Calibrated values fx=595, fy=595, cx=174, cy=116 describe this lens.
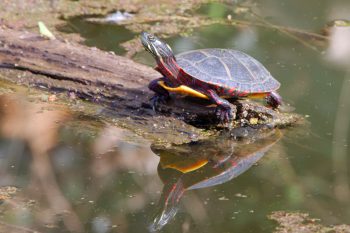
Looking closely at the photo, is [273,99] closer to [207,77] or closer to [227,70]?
[227,70]

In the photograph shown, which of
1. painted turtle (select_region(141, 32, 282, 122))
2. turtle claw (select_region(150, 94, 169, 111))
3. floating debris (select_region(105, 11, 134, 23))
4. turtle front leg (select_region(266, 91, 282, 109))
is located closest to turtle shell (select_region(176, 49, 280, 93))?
painted turtle (select_region(141, 32, 282, 122))

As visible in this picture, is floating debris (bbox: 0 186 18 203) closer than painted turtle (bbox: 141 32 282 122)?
Yes

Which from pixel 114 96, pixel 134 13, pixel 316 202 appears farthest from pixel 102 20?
pixel 316 202

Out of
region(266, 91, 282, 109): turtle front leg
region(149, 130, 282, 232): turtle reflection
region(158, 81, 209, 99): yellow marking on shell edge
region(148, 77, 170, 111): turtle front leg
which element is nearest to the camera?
region(149, 130, 282, 232): turtle reflection

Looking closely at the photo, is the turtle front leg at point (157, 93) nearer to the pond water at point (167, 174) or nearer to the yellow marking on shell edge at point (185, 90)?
the yellow marking on shell edge at point (185, 90)

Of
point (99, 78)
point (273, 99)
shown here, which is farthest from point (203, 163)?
point (99, 78)

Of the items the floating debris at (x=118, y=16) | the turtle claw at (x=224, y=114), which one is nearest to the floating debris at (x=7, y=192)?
the turtle claw at (x=224, y=114)

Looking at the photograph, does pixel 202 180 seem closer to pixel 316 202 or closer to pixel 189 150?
pixel 189 150

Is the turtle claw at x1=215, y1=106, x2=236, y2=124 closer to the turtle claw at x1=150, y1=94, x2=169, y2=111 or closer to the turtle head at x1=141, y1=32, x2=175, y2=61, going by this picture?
the turtle claw at x1=150, y1=94, x2=169, y2=111
